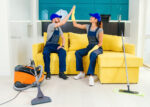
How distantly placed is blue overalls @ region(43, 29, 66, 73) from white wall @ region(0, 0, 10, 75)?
66 cm

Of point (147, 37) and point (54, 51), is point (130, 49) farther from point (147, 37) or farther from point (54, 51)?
point (54, 51)

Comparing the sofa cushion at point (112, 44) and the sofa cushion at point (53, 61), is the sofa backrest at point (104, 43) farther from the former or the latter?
the sofa cushion at point (53, 61)

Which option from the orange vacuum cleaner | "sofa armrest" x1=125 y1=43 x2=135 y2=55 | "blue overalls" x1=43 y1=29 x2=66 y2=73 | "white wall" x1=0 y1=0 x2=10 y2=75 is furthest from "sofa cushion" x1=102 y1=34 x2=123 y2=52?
"white wall" x1=0 y1=0 x2=10 y2=75

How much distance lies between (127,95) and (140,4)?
101 inches

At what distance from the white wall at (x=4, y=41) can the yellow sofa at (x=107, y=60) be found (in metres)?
0.46

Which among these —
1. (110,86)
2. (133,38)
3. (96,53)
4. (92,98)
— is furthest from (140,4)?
(92,98)

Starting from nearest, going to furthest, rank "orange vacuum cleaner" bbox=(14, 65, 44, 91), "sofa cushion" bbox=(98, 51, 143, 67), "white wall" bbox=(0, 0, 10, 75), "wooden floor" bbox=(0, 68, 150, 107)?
"wooden floor" bbox=(0, 68, 150, 107) < "orange vacuum cleaner" bbox=(14, 65, 44, 91) < "sofa cushion" bbox=(98, 51, 143, 67) < "white wall" bbox=(0, 0, 10, 75)

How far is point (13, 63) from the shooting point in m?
3.06

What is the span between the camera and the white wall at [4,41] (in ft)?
9.20

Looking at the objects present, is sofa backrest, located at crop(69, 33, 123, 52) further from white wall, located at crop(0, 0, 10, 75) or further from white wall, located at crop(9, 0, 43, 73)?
white wall, located at crop(0, 0, 10, 75)

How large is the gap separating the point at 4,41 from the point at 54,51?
88 centimetres

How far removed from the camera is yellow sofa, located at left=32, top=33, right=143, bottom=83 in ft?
8.30

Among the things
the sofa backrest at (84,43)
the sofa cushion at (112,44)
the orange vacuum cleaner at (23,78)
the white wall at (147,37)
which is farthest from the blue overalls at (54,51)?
the white wall at (147,37)

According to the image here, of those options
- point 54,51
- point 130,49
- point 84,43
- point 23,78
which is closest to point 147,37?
point 130,49
